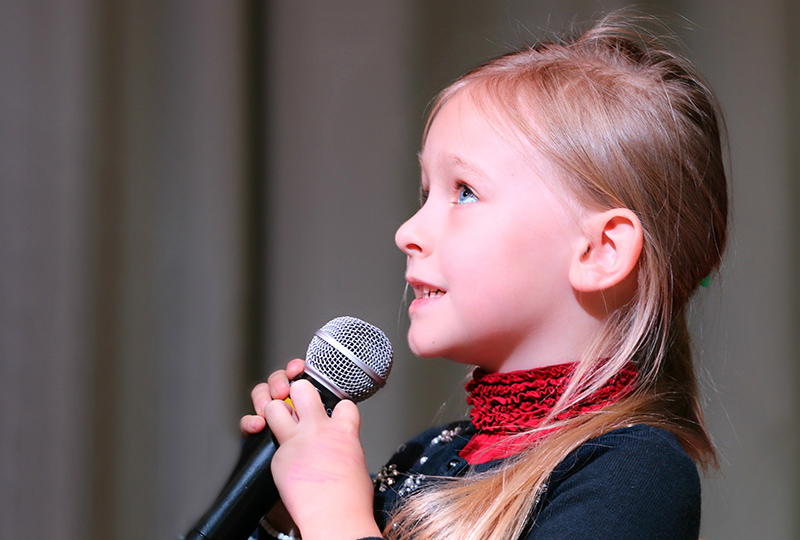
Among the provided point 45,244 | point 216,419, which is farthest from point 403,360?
point 45,244

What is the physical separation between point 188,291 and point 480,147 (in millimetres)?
724

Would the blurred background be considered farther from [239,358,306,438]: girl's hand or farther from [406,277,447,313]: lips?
[406,277,447,313]: lips

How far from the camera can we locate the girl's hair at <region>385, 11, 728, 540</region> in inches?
25.0

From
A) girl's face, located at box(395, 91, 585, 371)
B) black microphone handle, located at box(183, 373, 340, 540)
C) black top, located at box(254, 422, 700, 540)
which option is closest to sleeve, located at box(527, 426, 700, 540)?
black top, located at box(254, 422, 700, 540)

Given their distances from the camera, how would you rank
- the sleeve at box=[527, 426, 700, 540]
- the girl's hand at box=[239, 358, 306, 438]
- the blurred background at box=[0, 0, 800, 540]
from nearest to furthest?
1. the sleeve at box=[527, 426, 700, 540]
2. the girl's hand at box=[239, 358, 306, 438]
3. the blurred background at box=[0, 0, 800, 540]

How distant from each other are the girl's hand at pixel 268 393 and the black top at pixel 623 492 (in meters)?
0.26

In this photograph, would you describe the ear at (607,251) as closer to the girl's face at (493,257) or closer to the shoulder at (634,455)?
the girl's face at (493,257)

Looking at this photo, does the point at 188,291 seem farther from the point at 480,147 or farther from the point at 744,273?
the point at 744,273

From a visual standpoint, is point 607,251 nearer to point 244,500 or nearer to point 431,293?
point 431,293

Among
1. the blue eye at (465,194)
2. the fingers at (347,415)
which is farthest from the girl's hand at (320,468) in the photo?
the blue eye at (465,194)

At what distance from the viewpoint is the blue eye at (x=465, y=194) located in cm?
69

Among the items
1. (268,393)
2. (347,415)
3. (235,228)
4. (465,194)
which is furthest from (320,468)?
(235,228)

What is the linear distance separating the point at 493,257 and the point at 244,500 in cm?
32

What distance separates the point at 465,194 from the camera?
0.70 m
